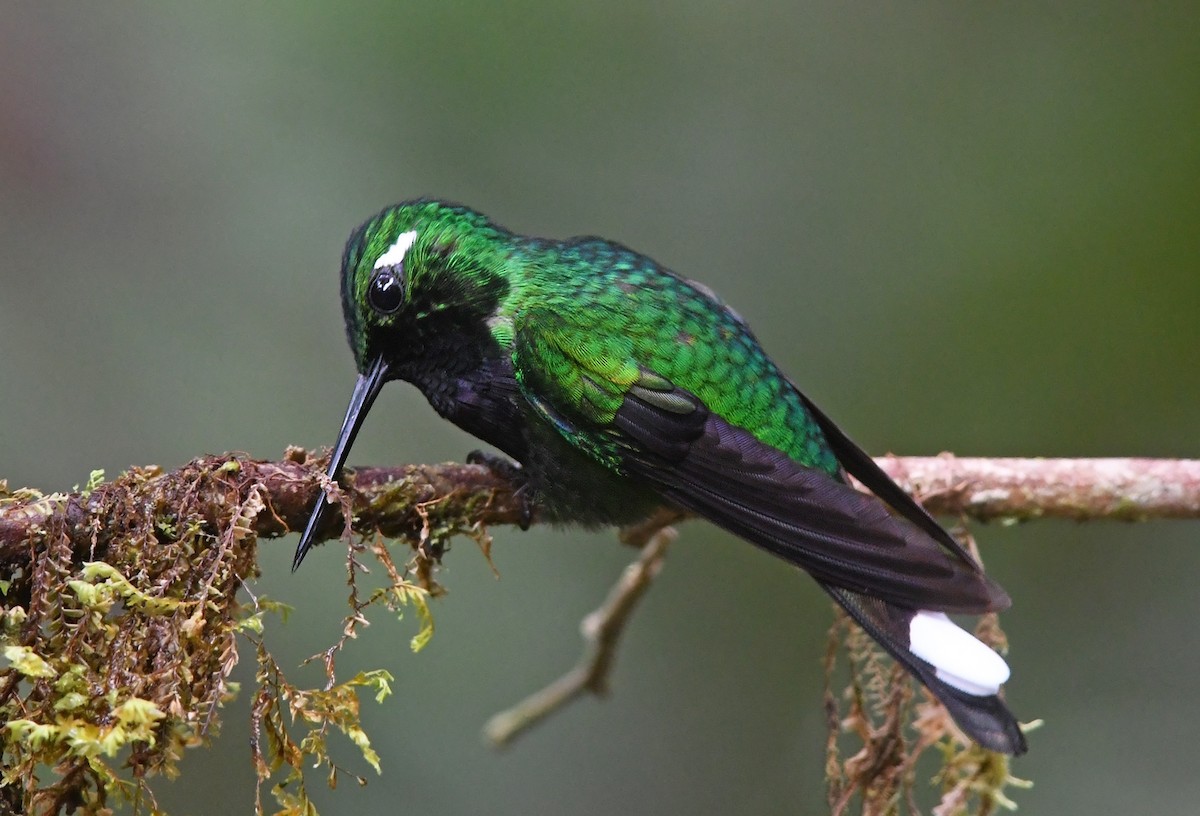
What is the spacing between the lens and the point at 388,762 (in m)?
4.60

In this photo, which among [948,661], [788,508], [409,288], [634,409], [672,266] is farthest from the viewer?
[672,266]

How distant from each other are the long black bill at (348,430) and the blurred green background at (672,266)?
59.8 inches

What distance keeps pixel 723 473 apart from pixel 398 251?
1161mm

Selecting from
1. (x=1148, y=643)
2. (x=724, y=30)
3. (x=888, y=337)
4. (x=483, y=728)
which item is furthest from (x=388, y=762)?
(x=724, y=30)

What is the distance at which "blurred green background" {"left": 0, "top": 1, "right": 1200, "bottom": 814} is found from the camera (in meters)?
4.84

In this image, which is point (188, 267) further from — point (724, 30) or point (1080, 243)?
point (1080, 243)

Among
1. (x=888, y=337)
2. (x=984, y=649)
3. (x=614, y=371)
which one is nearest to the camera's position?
(x=984, y=649)

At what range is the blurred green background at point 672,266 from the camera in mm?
4840

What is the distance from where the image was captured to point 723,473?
2.82 meters

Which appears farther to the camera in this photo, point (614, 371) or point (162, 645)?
point (614, 371)

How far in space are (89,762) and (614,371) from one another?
157cm

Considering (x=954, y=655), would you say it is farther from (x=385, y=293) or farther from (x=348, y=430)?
(x=385, y=293)

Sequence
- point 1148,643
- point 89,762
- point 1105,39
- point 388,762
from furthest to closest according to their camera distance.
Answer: point 1105,39 < point 1148,643 < point 388,762 < point 89,762

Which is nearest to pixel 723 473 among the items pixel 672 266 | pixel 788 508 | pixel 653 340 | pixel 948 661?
pixel 788 508
